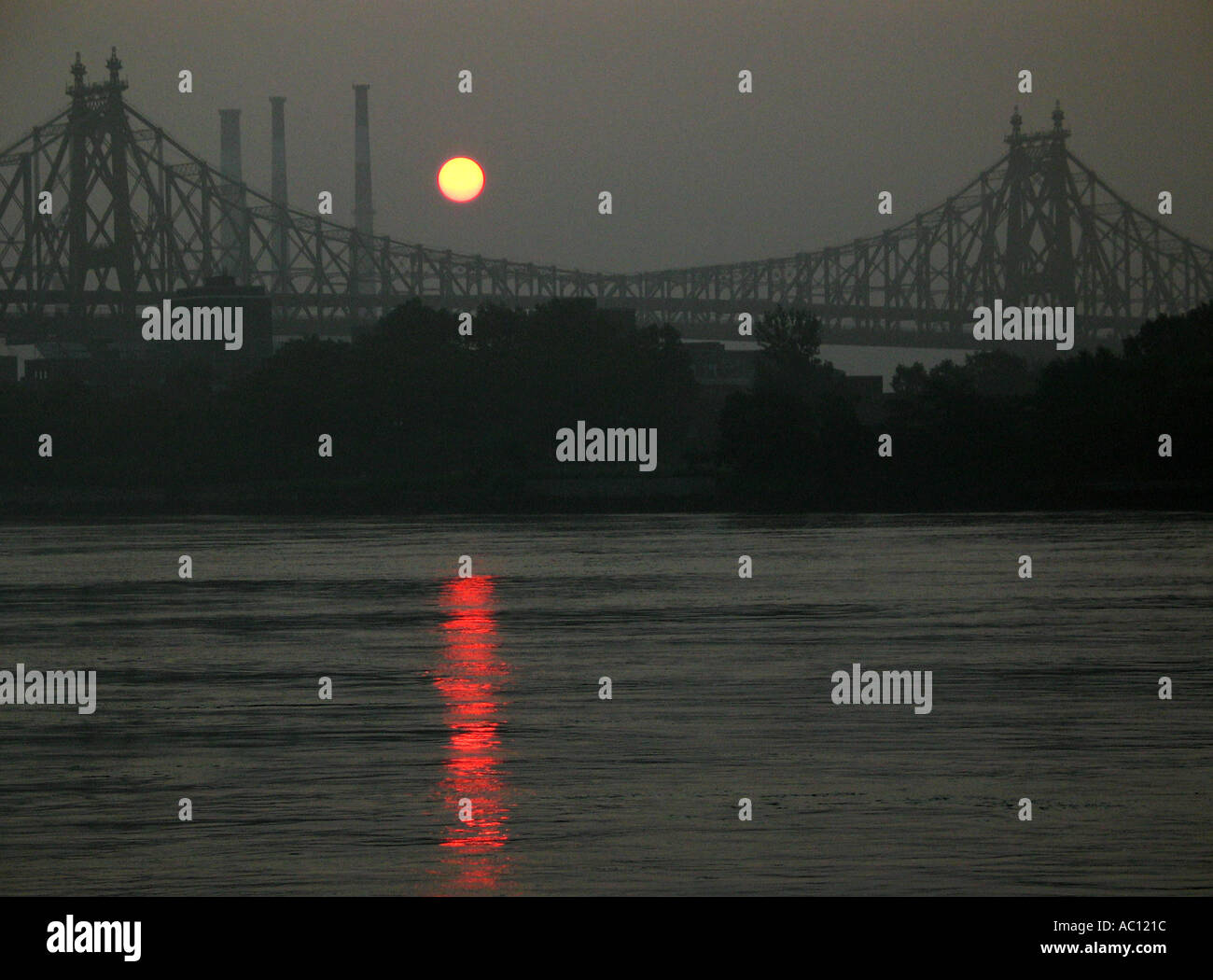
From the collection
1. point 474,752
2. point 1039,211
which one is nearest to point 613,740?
point 474,752

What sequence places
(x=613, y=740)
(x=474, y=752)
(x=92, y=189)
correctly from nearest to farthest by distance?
1. (x=474, y=752)
2. (x=613, y=740)
3. (x=92, y=189)

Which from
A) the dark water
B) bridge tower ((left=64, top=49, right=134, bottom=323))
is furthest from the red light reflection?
bridge tower ((left=64, top=49, right=134, bottom=323))

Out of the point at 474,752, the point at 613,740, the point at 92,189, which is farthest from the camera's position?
the point at 92,189

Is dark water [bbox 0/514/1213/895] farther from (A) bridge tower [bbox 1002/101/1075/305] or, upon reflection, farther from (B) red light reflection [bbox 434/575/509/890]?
(A) bridge tower [bbox 1002/101/1075/305]

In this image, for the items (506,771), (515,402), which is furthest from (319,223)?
(506,771)

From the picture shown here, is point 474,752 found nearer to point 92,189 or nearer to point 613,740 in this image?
point 613,740

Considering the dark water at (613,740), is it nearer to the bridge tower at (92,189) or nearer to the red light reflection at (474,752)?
the red light reflection at (474,752)
